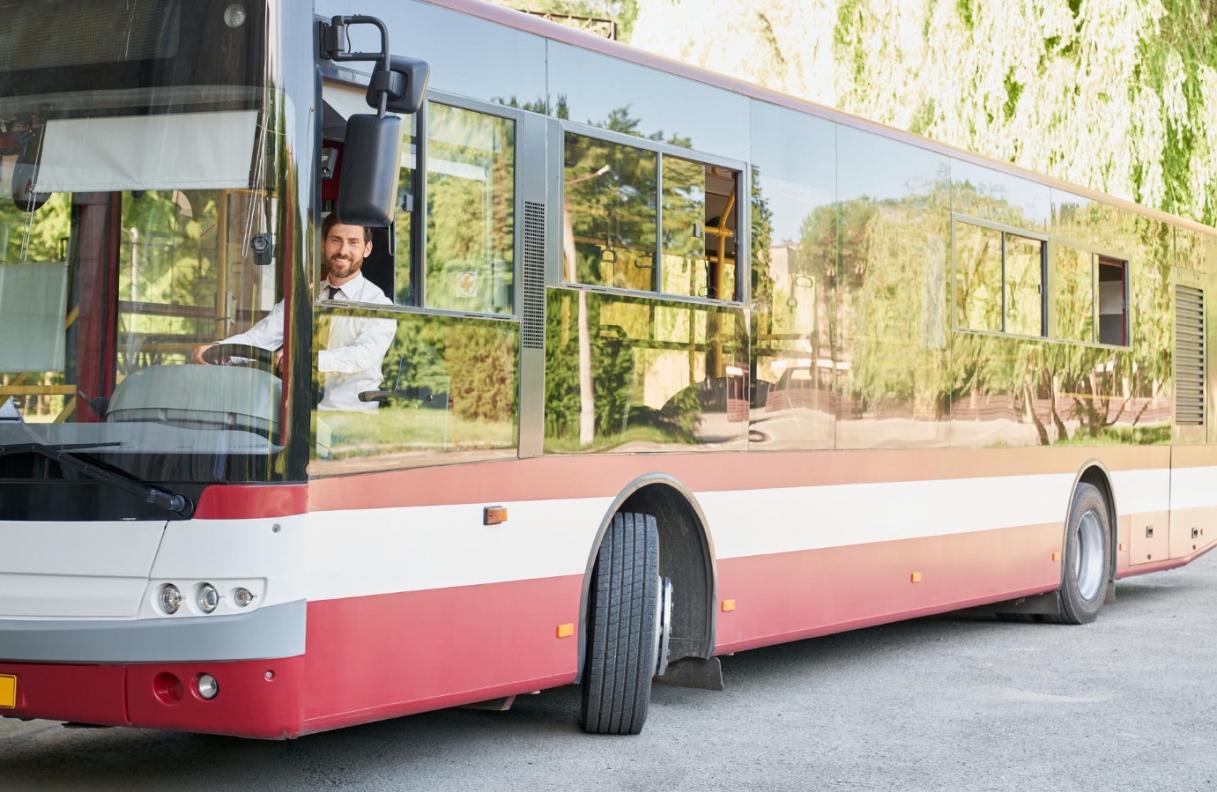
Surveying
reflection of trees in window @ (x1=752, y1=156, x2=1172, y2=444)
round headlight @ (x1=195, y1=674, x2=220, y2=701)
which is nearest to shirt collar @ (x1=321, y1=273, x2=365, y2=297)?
round headlight @ (x1=195, y1=674, x2=220, y2=701)

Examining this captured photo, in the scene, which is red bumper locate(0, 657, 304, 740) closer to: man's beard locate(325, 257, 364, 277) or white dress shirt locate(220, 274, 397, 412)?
white dress shirt locate(220, 274, 397, 412)

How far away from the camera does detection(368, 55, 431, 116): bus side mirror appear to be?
5555 millimetres

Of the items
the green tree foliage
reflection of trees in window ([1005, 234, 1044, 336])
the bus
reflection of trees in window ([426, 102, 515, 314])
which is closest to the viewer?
the bus

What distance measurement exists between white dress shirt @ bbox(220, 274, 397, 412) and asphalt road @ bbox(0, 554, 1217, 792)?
1.72 m

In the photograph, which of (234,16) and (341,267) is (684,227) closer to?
(341,267)

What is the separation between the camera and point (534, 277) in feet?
22.7

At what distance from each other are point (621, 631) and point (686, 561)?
775 millimetres

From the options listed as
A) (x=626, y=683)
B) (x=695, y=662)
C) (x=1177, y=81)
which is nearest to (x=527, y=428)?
(x=626, y=683)

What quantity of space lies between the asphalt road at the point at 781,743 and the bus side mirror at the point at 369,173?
8.00ft

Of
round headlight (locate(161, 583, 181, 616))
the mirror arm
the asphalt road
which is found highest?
the mirror arm

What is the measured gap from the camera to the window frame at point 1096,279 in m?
11.9

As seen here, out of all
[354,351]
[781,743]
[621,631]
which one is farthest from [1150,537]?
[354,351]

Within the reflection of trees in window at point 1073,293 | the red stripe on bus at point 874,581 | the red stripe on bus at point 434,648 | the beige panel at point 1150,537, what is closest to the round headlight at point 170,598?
the red stripe on bus at point 434,648

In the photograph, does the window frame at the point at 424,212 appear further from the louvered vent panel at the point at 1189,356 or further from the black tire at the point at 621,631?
the louvered vent panel at the point at 1189,356
